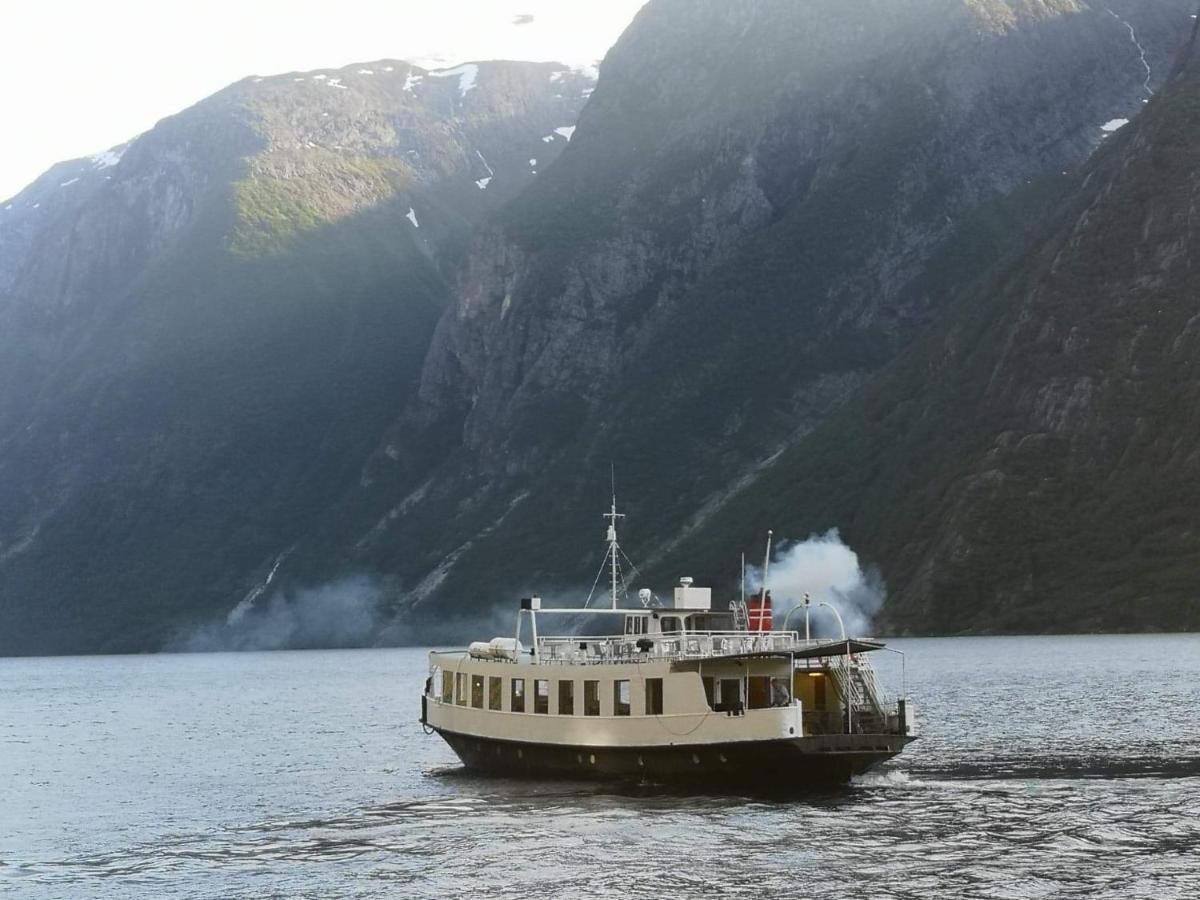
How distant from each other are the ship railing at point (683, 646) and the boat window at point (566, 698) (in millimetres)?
1190

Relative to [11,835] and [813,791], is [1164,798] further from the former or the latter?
[11,835]

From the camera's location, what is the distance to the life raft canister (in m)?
76.5

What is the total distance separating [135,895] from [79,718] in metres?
96.1

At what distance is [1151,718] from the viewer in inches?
4186

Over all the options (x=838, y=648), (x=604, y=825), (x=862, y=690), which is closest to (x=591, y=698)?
(x=604, y=825)

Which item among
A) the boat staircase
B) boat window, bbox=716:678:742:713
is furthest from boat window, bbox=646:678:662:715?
the boat staircase

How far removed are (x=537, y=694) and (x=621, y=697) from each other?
505 cm

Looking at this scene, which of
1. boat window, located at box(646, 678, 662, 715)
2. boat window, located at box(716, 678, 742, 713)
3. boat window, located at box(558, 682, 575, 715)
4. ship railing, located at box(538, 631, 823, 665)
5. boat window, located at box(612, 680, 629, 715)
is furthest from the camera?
boat window, located at box(558, 682, 575, 715)

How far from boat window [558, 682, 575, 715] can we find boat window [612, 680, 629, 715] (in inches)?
90.6

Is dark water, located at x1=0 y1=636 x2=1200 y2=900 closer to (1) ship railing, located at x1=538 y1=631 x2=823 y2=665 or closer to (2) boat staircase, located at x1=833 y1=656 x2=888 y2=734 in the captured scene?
(2) boat staircase, located at x1=833 y1=656 x2=888 y2=734

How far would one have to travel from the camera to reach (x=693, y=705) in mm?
73750

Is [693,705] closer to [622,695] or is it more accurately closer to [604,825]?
[622,695]

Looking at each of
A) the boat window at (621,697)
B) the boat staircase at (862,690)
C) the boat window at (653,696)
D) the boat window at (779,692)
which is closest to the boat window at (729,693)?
the boat window at (779,692)

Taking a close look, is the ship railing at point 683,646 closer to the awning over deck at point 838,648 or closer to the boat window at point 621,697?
the awning over deck at point 838,648
